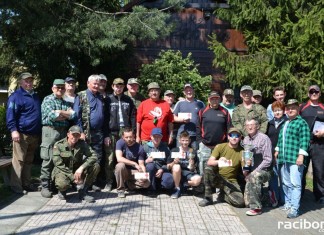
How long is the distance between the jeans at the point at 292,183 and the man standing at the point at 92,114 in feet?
10.7

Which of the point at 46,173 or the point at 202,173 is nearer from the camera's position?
the point at 46,173

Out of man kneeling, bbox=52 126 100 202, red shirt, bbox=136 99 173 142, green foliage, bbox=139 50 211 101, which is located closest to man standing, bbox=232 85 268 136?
red shirt, bbox=136 99 173 142

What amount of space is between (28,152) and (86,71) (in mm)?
4189

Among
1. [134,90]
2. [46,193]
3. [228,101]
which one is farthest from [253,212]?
[46,193]

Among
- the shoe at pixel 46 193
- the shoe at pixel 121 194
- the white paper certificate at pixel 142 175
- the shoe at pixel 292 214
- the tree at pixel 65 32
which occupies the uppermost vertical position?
the tree at pixel 65 32

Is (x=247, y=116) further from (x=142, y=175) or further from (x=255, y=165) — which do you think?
(x=142, y=175)

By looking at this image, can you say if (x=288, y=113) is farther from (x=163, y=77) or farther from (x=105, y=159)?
(x=163, y=77)

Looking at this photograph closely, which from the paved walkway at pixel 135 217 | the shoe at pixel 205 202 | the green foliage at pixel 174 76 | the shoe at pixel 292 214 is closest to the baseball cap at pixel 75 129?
the paved walkway at pixel 135 217

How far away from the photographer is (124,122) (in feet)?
25.7

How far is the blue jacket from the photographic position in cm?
699

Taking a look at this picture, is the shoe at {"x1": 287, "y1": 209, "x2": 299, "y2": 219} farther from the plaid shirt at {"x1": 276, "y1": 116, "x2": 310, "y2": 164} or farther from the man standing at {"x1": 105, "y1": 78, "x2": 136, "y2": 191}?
the man standing at {"x1": 105, "y1": 78, "x2": 136, "y2": 191}

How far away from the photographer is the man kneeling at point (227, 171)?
6.91m

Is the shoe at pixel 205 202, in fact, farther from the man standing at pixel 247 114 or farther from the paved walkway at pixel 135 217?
the man standing at pixel 247 114

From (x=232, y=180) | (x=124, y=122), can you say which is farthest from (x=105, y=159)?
(x=232, y=180)
